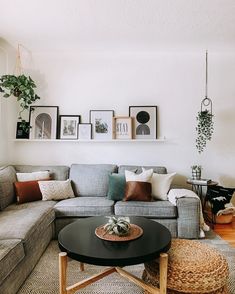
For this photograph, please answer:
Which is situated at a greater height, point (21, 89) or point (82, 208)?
point (21, 89)

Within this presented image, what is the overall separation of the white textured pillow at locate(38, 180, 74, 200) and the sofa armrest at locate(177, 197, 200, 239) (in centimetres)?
141

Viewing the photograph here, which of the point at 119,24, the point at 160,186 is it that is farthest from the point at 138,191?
the point at 119,24

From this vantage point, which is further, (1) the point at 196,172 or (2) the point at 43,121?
(2) the point at 43,121

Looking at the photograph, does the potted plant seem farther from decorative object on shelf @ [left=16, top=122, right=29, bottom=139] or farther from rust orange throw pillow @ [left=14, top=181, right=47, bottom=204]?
rust orange throw pillow @ [left=14, top=181, right=47, bottom=204]

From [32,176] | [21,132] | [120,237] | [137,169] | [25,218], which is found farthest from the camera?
[21,132]

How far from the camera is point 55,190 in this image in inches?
134

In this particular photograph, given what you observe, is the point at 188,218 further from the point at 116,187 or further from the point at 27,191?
the point at 27,191

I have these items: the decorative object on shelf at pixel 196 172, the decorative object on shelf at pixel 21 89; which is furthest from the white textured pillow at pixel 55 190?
the decorative object on shelf at pixel 196 172

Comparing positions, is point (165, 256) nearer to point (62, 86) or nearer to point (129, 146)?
point (129, 146)

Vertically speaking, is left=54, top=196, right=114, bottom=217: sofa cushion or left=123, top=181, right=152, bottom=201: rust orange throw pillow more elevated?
left=123, top=181, right=152, bottom=201: rust orange throw pillow

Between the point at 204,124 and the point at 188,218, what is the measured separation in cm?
140

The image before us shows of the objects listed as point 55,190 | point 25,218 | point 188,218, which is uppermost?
point 55,190

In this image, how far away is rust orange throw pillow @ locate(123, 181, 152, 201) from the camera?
3.27 meters

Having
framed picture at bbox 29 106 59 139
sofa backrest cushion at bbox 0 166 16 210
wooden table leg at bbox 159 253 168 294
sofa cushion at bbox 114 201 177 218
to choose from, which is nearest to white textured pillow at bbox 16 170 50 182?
sofa backrest cushion at bbox 0 166 16 210
